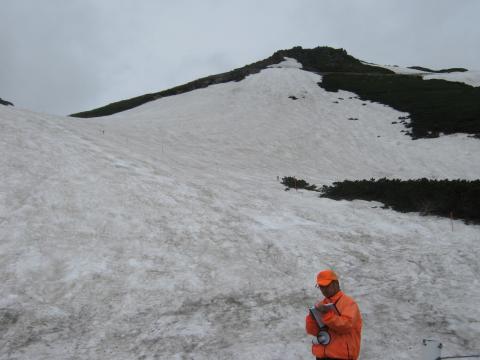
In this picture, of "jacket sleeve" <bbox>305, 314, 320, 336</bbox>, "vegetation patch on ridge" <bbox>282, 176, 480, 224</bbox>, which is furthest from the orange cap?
"vegetation patch on ridge" <bbox>282, 176, 480, 224</bbox>

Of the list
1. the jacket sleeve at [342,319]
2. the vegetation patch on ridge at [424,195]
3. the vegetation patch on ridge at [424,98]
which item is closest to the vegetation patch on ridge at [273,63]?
the vegetation patch on ridge at [424,98]

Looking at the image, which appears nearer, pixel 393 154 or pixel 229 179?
pixel 229 179

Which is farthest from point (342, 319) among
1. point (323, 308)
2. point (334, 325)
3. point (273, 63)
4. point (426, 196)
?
point (273, 63)

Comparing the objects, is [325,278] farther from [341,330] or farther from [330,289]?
[341,330]

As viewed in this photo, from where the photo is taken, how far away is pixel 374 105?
37250 millimetres

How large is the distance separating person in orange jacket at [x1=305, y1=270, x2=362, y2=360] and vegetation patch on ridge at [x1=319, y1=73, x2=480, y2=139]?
27013 millimetres

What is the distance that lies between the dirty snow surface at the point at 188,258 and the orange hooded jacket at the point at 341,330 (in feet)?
6.21

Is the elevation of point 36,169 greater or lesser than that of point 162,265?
greater

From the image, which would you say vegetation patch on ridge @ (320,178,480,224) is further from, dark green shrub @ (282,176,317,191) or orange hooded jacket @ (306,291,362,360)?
orange hooded jacket @ (306,291,362,360)

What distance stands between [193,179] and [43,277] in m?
7.94

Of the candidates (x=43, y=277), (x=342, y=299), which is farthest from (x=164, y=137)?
(x=342, y=299)

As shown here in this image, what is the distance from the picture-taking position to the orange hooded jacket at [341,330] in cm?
438

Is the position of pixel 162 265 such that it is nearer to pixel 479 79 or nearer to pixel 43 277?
pixel 43 277

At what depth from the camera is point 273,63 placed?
55438 millimetres
